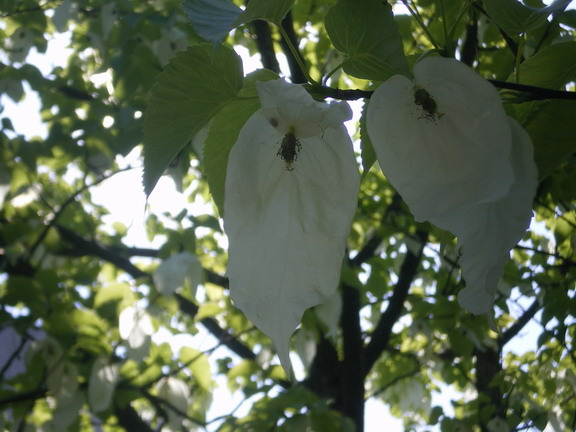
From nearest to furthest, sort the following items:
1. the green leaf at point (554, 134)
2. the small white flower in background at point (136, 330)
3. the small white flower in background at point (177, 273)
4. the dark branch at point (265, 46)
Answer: the green leaf at point (554, 134)
the dark branch at point (265, 46)
the small white flower in background at point (177, 273)
the small white flower in background at point (136, 330)

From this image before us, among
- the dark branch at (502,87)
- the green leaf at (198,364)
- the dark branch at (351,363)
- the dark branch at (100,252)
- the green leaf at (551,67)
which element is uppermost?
the dark branch at (100,252)

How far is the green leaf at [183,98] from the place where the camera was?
0.47 meters

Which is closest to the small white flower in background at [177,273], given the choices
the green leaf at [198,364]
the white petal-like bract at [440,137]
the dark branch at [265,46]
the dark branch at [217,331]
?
the green leaf at [198,364]

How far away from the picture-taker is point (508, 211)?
1.34 feet

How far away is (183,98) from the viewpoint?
47 centimetres

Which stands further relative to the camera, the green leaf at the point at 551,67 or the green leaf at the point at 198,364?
the green leaf at the point at 198,364

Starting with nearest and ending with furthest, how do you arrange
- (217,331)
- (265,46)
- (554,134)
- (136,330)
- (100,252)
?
(554,134) → (265,46) → (136,330) → (100,252) → (217,331)

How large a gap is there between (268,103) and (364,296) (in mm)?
2160

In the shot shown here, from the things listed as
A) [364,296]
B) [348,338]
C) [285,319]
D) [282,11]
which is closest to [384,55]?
[282,11]

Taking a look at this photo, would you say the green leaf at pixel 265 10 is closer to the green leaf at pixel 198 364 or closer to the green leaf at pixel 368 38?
the green leaf at pixel 368 38

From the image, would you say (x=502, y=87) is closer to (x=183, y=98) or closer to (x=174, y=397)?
(x=183, y=98)

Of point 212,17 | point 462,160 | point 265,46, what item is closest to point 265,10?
point 212,17

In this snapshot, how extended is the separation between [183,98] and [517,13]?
230 mm

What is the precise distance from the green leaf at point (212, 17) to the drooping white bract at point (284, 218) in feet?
0.21
